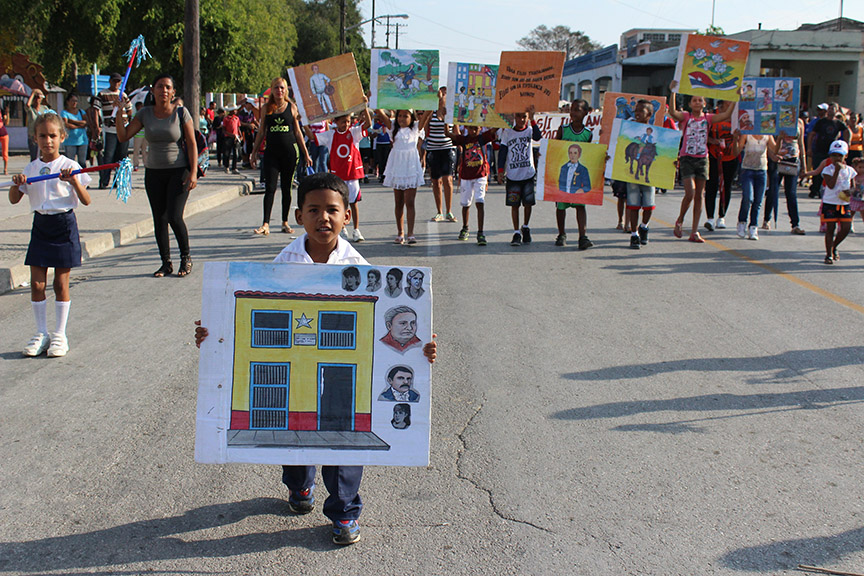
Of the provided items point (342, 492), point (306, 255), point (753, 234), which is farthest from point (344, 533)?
point (753, 234)

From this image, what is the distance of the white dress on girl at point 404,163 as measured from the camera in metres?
10.8

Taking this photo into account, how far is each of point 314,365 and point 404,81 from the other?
8062 millimetres

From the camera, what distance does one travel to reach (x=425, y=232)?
12367mm

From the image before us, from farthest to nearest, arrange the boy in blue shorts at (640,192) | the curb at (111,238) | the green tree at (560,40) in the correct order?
the green tree at (560,40) → the boy in blue shorts at (640,192) → the curb at (111,238)

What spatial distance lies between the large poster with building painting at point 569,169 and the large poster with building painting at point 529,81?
0.58 metres

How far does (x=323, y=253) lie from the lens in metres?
3.68

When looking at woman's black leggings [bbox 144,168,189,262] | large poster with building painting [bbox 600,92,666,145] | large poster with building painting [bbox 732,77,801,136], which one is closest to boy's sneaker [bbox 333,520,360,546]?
woman's black leggings [bbox 144,168,189,262]

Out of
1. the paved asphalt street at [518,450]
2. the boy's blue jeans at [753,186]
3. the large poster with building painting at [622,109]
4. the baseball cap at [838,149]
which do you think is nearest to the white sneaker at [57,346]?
the paved asphalt street at [518,450]

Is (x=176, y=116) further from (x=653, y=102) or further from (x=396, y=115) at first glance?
(x=653, y=102)

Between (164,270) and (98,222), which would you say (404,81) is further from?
(98,222)

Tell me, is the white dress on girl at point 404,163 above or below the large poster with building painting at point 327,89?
below

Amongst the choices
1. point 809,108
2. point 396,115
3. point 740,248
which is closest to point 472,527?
point 396,115

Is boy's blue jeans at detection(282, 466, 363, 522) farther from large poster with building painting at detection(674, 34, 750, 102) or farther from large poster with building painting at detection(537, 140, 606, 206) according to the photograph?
large poster with building painting at detection(674, 34, 750, 102)

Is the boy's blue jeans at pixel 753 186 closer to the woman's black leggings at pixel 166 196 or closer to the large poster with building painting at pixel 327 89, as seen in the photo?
the large poster with building painting at pixel 327 89
